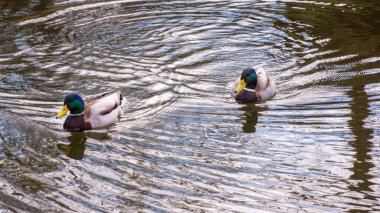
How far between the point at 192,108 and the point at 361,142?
92.7 inches

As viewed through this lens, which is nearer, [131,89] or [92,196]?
[92,196]

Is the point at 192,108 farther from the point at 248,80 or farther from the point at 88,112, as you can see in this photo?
the point at 88,112

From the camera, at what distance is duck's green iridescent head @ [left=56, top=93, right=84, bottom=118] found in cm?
920

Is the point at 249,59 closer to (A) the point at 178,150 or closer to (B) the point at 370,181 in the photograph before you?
(A) the point at 178,150

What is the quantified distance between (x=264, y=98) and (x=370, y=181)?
3.00 m

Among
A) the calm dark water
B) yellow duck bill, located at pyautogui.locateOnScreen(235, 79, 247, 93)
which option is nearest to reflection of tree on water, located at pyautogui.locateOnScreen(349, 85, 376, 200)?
the calm dark water

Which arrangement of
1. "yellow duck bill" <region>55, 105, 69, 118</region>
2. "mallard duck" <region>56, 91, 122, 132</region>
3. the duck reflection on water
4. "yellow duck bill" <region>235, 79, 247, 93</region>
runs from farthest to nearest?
"yellow duck bill" <region>235, 79, 247, 93</region> → "mallard duck" <region>56, 91, 122, 132</region> → "yellow duck bill" <region>55, 105, 69, 118</region> → the duck reflection on water

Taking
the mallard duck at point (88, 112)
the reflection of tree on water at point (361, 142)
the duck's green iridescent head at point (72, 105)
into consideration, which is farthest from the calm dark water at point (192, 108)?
the duck's green iridescent head at point (72, 105)

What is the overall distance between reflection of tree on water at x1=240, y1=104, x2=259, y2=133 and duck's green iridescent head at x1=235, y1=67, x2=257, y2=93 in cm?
26

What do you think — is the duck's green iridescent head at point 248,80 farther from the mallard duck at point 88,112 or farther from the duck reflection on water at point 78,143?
the duck reflection on water at point 78,143

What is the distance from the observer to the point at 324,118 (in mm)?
9047

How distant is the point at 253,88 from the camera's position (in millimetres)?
10078

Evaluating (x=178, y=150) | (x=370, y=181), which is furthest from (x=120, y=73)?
(x=370, y=181)

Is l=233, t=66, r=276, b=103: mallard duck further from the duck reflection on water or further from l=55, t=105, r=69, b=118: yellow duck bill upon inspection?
l=55, t=105, r=69, b=118: yellow duck bill
